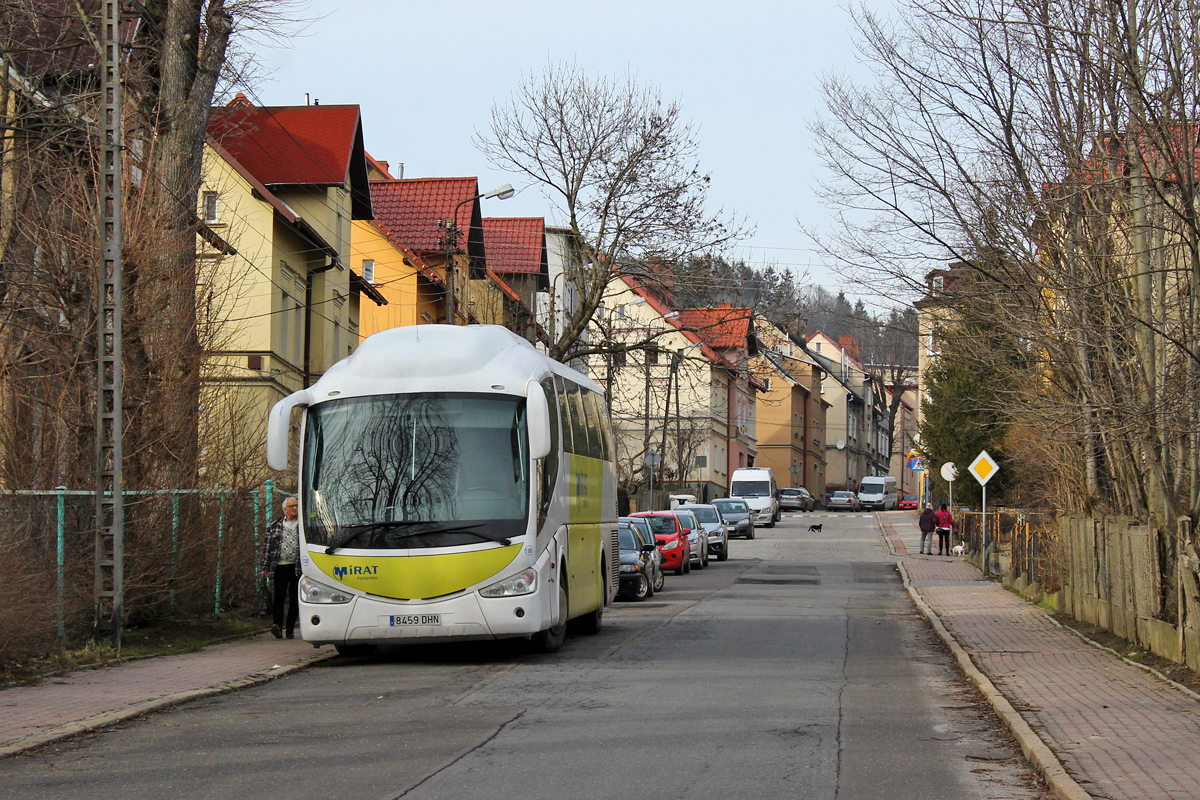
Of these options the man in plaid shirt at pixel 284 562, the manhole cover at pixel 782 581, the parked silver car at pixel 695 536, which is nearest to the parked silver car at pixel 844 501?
the parked silver car at pixel 695 536

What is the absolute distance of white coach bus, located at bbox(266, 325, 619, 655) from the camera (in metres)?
13.1

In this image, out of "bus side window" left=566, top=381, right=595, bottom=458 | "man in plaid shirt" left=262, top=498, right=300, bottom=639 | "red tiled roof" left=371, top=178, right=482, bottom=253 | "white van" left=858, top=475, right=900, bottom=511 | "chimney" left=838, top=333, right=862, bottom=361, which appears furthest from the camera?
"chimney" left=838, top=333, right=862, bottom=361

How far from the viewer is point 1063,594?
19891mm

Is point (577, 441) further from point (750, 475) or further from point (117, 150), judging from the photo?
point (750, 475)

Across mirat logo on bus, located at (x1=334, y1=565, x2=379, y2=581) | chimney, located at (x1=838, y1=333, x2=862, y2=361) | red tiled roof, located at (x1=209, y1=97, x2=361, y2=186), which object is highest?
chimney, located at (x1=838, y1=333, x2=862, y2=361)

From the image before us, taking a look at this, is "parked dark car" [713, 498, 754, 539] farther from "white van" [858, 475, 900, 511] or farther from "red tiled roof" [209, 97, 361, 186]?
"white van" [858, 475, 900, 511]

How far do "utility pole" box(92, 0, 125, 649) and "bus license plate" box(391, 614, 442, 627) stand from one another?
2838mm

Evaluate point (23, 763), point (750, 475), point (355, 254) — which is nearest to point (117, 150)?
point (23, 763)

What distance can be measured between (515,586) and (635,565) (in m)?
11.4

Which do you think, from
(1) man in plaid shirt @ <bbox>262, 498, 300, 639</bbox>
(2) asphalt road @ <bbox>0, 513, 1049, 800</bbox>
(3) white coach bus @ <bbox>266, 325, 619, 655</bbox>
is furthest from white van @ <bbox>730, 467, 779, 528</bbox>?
(3) white coach bus @ <bbox>266, 325, 619, 655</bbox>

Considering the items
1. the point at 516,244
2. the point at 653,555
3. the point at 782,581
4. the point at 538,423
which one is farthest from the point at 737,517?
the point at 538,423

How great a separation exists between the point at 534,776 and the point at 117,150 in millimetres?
8601

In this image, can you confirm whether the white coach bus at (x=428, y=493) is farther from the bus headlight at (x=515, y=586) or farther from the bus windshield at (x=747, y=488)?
the bus windshield at (x=747, y=488)

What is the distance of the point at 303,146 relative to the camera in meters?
34.2
